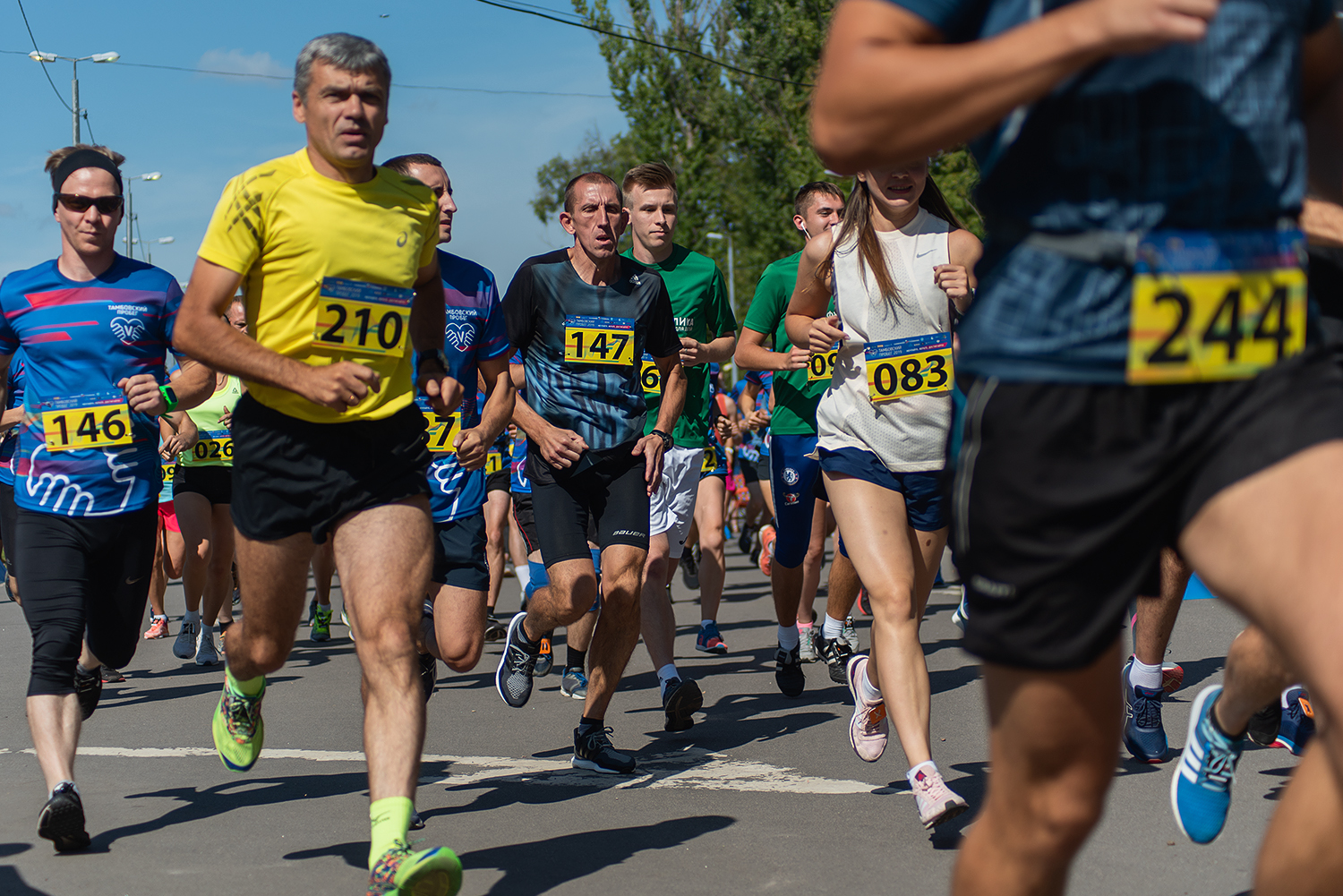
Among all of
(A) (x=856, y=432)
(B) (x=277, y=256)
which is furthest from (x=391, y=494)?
(A) (x=856, y=432)

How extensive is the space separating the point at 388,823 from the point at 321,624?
7315mm

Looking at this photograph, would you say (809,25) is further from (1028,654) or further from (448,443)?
(1028,654)

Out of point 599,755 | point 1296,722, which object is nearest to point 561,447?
point 599,755

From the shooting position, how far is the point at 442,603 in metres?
5.84

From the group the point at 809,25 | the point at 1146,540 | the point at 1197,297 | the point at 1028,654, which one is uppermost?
the point at 809,25

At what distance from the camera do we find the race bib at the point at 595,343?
19.9ft

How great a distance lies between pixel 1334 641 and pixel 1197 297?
515 millimetres

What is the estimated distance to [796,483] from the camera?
7613 millimetres

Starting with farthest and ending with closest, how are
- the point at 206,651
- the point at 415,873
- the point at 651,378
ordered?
1. the point at 206,651
2. the point at 651,378
3. the point at 415,873

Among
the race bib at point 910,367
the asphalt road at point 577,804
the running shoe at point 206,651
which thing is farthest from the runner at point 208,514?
the race bib at point 910,367

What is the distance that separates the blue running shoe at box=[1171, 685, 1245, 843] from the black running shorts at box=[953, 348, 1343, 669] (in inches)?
62.6

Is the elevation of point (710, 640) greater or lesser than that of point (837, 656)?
lesser

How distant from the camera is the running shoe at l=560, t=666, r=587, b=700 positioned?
749 cm

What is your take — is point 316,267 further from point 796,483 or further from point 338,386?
point 796,483
